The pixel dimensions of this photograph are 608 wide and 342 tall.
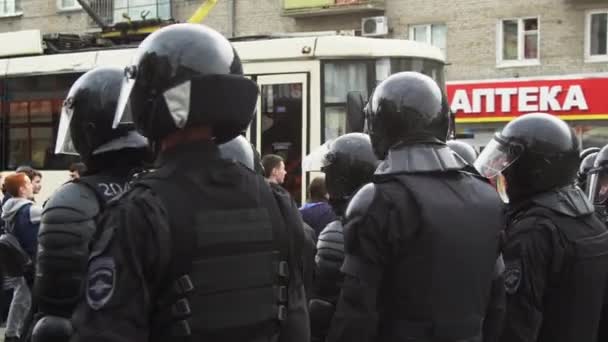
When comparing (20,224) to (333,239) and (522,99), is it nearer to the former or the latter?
(333,239)

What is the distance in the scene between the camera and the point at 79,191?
3889 mm

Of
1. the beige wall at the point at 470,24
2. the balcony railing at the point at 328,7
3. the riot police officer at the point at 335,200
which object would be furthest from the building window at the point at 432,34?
the riot police officer at the point at 335,200

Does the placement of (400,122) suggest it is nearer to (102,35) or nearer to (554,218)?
(554,218)

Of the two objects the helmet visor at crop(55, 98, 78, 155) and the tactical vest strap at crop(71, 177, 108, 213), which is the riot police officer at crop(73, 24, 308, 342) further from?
the helmet visor at crop(55, 98, 78, 155)

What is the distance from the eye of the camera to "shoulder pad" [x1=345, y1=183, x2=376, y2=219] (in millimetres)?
3820

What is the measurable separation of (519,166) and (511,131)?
0.17 meters

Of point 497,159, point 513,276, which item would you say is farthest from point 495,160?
point 513,276

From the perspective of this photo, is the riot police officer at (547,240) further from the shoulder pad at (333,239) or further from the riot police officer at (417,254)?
the shoulder pad at (333,239)

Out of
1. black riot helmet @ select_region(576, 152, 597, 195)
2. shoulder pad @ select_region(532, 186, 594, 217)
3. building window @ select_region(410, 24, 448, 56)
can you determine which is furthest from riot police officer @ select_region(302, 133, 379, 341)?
building window @ select_region(410, 24, 448, 56)

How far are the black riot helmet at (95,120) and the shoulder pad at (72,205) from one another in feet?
0.68

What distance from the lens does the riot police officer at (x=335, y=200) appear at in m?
4.59

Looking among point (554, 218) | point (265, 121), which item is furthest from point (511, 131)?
point (265, 121)

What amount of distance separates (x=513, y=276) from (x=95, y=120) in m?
1.70

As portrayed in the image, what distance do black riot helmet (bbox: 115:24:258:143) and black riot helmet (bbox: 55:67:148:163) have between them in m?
0.94
